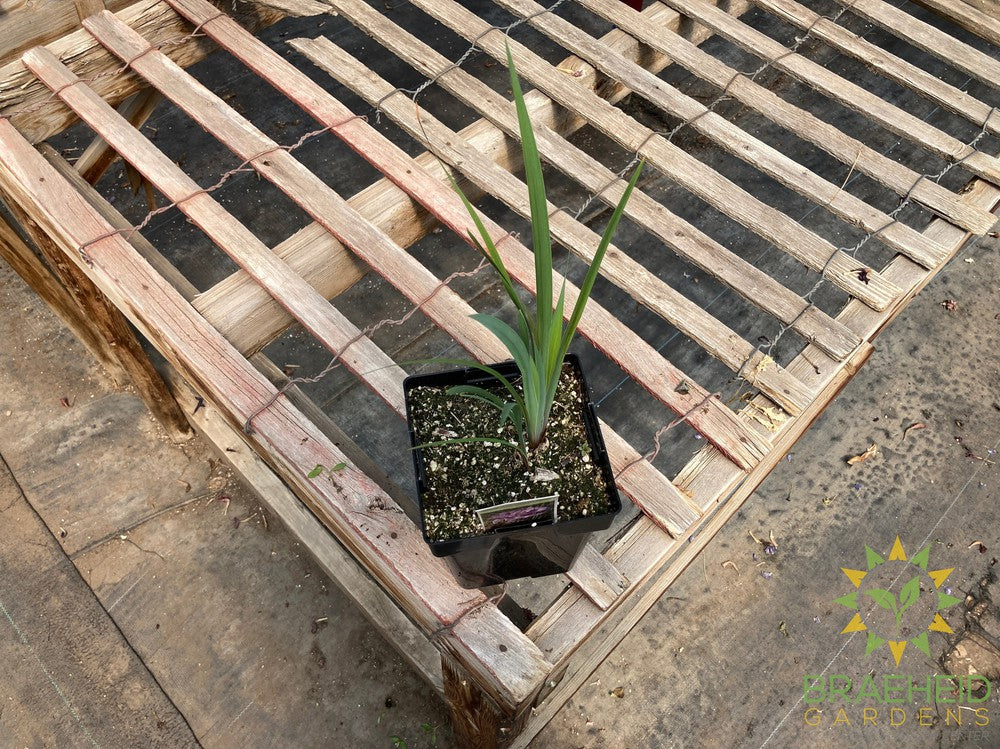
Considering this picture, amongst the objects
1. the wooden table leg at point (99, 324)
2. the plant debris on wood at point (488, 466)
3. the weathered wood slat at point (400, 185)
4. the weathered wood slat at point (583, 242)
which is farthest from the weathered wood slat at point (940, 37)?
the wooden table leg at point (99, 324)

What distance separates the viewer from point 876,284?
182cm

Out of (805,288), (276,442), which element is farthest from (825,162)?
(276,442)

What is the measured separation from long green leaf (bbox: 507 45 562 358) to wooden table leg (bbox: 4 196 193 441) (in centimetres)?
161

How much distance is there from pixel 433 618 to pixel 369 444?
145 centimetres

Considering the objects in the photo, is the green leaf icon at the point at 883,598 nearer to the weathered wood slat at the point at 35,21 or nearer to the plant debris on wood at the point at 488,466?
the plant debris on wood at the point at 488,466

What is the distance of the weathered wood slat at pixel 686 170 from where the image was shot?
1827 mm

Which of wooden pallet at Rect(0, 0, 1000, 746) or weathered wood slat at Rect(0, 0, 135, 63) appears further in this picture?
weathered wood slat at Rect(0, 0, 135, 63)

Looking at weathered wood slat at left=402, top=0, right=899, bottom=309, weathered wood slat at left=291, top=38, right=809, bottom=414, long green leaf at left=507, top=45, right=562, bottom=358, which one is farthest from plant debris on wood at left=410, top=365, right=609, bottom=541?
weathered wood slat at left=402, top=0, right=899, bottom=309

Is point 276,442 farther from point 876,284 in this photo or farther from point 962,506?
point 962,506

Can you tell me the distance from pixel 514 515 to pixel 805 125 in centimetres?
140

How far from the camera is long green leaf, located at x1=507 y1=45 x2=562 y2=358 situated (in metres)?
0.97

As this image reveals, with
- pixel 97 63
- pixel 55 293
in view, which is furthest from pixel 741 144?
pixel 55 293

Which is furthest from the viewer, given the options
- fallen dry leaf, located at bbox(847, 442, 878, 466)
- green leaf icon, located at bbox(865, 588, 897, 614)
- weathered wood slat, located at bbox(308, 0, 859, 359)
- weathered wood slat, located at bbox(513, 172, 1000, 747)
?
fallen dry leaf, located at bbox(847, 442, 878, 466)

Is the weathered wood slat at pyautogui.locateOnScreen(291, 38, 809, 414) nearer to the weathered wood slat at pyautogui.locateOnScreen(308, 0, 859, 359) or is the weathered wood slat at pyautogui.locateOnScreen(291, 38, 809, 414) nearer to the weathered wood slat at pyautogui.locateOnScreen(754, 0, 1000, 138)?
the weathered wood slat at pyautogui.locateOnScreen(308, 0, 859, 359)
